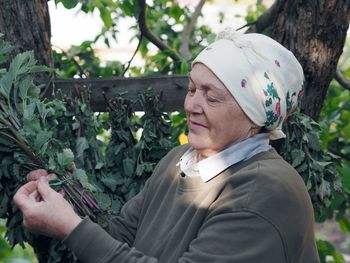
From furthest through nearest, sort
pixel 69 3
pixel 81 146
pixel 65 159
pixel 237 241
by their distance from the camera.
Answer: pixel 69 3, pixel 81 146, pixel 65 159, pixel 237 241

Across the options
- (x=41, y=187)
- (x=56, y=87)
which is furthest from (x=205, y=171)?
(x=56, y=87)

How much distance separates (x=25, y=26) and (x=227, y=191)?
137 centimetres

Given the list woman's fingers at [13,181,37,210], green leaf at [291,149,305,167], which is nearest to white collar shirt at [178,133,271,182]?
woman's fingers at [13,181,37,210]

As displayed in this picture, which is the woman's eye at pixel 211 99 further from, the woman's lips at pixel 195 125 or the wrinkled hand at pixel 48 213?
the wrinkled hand at pixel 48 213

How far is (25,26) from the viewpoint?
125 inches

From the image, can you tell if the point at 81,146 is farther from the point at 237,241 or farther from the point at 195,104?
the point at 237,241

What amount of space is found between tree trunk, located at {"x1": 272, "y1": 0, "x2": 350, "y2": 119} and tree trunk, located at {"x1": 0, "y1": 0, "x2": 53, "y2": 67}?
39.4 inches

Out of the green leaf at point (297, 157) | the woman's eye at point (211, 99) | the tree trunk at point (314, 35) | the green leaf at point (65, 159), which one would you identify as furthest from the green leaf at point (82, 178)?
the tree trunk at point (314, 35)

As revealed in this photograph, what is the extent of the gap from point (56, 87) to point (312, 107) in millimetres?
1082

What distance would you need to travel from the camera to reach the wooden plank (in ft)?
10.4

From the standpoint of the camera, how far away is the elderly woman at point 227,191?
83.0 inches

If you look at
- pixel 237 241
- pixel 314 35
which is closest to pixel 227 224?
pixel 237 241

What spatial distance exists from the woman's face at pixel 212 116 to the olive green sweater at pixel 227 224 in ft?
0.29

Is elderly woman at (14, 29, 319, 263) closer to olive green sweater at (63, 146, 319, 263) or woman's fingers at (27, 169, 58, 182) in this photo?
olive green sweater at (63, 146, 319, 263)
